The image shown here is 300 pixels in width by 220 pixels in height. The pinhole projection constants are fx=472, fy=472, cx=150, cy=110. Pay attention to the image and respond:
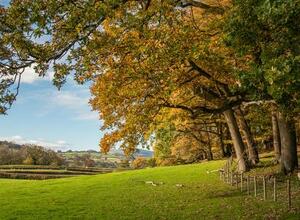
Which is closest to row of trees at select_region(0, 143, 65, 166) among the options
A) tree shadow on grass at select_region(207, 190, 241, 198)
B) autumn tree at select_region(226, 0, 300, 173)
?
tree shadow on grass at select_region(207, 190, 241, 198)

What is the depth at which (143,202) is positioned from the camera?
98.0ft

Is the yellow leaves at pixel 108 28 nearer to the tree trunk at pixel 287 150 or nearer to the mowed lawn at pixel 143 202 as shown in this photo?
the mowed lawn at pixel 143 202

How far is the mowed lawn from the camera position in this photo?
76.7 feet

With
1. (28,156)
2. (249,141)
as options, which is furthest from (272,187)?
(28,156)

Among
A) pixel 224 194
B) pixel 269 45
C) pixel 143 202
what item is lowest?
pixel 143 202

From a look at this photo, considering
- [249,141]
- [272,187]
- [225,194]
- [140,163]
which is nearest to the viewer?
[272,187]

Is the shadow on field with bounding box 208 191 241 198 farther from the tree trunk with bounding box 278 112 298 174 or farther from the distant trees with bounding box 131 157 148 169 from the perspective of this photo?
the distant trees with bounding box 131 157 148 169

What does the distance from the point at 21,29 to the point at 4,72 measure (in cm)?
298

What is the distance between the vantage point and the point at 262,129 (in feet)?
164

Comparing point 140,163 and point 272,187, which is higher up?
point 140,163

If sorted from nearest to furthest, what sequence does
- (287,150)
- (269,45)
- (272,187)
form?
1. (269,45)
2. (272,187)
3. (287,150)

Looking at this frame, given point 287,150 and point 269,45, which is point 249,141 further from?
point 269,45

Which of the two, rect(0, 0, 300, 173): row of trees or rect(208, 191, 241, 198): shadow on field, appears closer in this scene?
rect(0, 0, 300, 173): row of trees

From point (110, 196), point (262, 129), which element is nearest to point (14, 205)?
point (110, 196)
